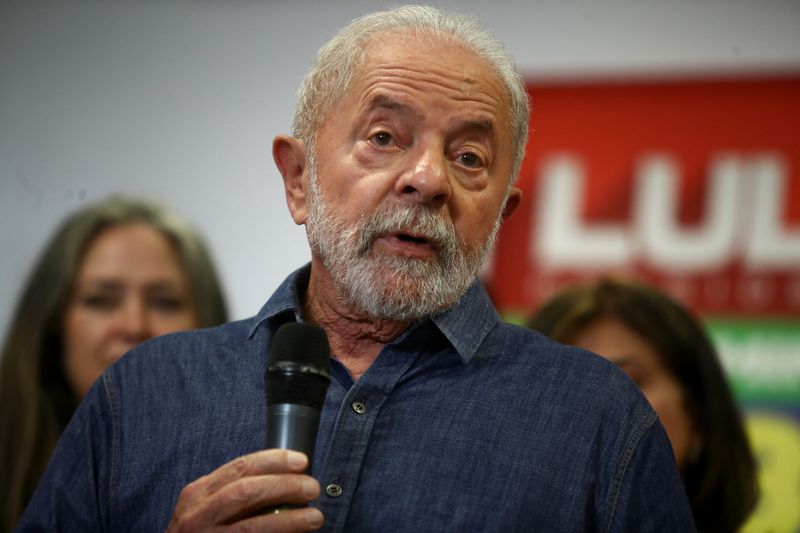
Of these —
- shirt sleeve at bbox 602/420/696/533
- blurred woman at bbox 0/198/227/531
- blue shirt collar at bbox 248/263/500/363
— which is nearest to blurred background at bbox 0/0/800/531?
blurred woman at bbox 0/198/227/531

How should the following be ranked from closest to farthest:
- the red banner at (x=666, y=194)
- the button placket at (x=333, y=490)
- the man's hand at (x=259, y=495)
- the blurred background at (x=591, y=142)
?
the man's hand at (x=259, y=495)
the button placket at (x=333, y=490)
the blurred background at (x=591, y=142)
the red banner at (x=666, y=194)

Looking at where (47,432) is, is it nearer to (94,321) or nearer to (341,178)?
(94,321)

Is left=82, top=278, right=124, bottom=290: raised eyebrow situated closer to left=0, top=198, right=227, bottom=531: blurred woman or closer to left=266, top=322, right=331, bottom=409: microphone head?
left=0, top=198, right=227, bottom=531: blurred woman

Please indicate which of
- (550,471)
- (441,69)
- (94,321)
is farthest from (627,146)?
(550,471)

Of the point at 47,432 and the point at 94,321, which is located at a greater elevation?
the point at 94,321

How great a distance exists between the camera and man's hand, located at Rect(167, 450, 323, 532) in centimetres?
130

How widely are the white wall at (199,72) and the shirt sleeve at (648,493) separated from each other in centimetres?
137

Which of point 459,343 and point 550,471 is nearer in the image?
point 550,471

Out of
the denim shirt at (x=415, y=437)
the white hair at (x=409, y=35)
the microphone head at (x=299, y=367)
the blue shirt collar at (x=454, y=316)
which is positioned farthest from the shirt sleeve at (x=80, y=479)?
the white hair at (x=409, y=35)

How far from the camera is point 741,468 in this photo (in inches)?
106

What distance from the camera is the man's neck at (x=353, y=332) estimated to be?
1.79 m

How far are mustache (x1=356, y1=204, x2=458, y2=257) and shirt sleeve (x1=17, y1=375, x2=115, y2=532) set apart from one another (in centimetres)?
46

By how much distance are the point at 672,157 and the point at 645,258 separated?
1.07 ft

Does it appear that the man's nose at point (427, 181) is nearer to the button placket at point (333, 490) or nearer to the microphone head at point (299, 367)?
the microphone head at point (299, 367)
